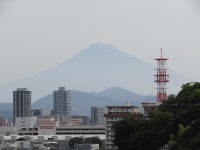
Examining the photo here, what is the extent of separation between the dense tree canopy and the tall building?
15176 cm

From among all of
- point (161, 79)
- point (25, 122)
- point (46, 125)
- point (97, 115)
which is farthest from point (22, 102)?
point (161, 79)

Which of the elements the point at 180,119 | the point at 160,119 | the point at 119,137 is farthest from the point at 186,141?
the point at 119,137

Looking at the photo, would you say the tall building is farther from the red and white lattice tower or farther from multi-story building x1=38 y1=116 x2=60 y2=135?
the red and white lattice tower

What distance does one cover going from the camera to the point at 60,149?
72.0 metres

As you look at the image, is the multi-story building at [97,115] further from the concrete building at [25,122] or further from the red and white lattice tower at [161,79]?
the red and white lattice tower at [161,79]

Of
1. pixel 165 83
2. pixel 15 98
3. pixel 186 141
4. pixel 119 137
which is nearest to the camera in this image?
pixel 186 141

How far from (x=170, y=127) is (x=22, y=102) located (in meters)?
162

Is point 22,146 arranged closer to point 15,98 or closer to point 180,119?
point 180,119

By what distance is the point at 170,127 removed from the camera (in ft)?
101

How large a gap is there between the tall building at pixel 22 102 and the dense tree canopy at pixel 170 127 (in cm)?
15176

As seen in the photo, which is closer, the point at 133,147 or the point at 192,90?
the point at 192,90

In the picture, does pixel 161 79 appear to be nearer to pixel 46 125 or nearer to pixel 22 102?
pixel 46 125

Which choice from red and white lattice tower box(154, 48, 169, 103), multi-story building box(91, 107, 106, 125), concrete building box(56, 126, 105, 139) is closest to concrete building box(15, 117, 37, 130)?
multi-story building box(91, 107, 106, 125)

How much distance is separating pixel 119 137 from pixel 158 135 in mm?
6595
